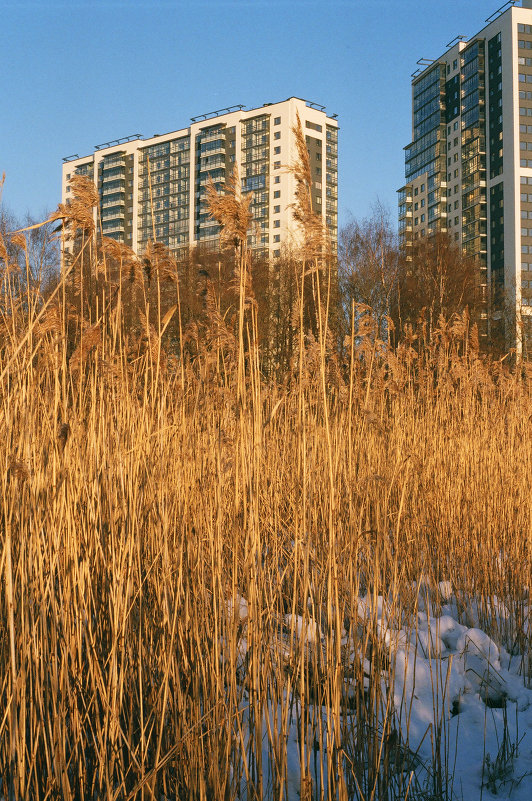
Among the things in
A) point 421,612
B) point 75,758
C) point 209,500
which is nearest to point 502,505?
point 421,612

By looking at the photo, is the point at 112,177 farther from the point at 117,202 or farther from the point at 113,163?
the point at 117,202

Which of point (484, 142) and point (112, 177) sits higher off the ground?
point (112, 177)

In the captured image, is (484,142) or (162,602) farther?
(484,142)

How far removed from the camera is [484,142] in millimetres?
57438

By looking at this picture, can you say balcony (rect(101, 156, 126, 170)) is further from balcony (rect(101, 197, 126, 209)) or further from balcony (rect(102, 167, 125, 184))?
balcony (rect(101, 197, 126, 209))

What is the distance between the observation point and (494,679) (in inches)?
105

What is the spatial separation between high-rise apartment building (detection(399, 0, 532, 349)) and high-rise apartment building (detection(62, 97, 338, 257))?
31.7 feet

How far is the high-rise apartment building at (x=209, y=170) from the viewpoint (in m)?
65.0

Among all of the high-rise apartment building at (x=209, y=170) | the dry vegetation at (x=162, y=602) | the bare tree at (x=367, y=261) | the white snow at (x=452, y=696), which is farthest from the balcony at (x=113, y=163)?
the white snow at (x=452, y=696)

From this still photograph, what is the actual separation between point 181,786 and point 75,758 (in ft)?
0.97

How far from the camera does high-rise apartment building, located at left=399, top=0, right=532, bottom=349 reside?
5312 cm

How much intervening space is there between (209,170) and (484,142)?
83.5 feet

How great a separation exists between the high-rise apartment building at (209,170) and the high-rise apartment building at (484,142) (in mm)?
9652

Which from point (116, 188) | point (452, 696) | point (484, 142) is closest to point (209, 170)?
point (116, 188)
